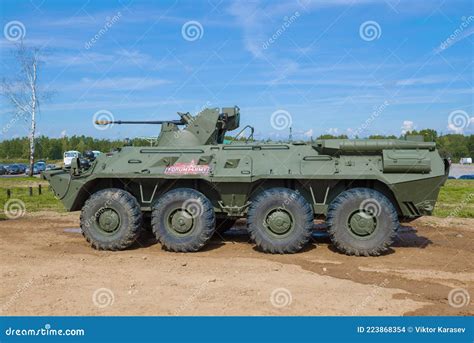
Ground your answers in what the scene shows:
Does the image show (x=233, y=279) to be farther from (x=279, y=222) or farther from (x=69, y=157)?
(x=69, y=157)

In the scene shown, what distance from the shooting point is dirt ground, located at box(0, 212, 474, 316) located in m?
6.42

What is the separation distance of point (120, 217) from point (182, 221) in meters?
1.26

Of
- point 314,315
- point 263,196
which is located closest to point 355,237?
point 263,196

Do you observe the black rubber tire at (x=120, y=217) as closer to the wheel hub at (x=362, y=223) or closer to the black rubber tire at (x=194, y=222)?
the black rubber tire at (x=194, y=222)

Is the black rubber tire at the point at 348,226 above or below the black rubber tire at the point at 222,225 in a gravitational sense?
above

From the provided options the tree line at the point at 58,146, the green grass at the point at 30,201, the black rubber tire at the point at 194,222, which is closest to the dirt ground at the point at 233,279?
the black rubber tire at the point at 194,222

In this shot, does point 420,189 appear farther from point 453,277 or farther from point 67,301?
point 67,301

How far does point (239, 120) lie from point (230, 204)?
9.01ft

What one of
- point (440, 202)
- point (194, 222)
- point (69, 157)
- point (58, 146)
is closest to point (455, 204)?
point (440, 202)

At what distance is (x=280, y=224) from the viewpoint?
9547mm

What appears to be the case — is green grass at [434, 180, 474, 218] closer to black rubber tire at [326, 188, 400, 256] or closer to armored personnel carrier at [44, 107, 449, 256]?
armored personnel carrier at [44, 107, 449, 256]

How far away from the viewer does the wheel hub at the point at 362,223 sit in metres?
9.35

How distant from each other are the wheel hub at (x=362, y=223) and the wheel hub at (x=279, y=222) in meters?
1.13

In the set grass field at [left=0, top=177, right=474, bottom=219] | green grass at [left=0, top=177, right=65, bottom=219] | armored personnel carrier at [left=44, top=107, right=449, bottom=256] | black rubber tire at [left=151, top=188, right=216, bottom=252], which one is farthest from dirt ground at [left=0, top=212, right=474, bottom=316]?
green grass at [left=0, top=177, right=65, bottom=219]
